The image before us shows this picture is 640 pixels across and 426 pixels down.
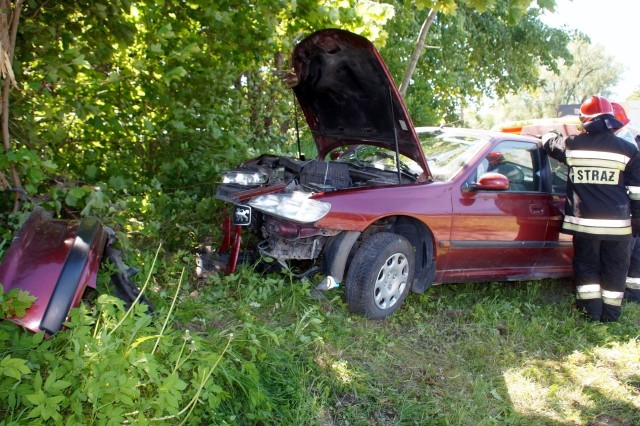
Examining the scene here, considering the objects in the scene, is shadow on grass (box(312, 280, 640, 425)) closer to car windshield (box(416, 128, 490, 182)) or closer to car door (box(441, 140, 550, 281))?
car door (box(441, 140, 550, 281))

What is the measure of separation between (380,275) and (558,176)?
2272 mm

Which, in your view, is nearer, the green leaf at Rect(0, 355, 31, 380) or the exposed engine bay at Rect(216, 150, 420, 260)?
the green leaf at Rect(0, 355, 31, 380)

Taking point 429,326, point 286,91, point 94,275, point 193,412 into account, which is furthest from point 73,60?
point 286,91

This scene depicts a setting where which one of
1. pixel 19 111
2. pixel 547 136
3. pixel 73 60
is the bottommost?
pixel 547 136

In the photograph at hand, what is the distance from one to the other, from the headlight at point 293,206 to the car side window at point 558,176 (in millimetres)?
2522

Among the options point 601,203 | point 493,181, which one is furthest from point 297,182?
point 601,203

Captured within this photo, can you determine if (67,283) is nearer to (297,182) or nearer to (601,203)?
(297,182)

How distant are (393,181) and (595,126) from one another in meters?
1.79

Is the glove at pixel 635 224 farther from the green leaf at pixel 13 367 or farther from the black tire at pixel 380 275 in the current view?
the green leaf at pixel 13 367

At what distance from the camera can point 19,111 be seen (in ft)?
13.0

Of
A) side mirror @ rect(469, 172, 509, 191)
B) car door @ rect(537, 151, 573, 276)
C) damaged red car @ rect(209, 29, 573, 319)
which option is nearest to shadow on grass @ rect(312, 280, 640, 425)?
damaged red car @ rect(209, 29, 573, 319)

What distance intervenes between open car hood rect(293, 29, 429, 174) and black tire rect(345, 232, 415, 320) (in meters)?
0.71

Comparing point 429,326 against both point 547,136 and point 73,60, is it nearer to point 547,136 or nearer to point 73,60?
point 547,136

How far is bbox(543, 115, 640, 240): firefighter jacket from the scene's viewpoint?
15.6 feet
